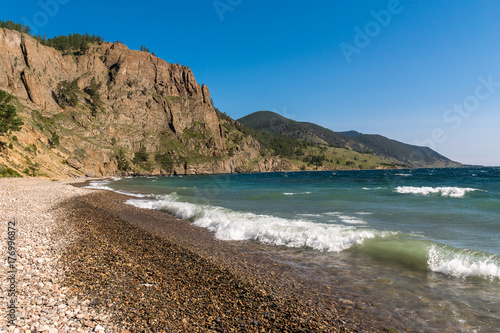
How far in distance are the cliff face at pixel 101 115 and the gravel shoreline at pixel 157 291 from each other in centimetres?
5418

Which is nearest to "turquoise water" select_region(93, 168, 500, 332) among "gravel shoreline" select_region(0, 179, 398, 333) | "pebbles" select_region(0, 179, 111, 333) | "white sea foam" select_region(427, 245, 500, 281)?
"white sea foam" select_region(427, 245, 500, 281)

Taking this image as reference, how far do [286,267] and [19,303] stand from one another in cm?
861

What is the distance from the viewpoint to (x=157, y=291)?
296 inches

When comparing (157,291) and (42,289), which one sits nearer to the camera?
(42,289)

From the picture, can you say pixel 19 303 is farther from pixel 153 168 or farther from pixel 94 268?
pixel 153 168

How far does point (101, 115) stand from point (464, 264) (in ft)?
513

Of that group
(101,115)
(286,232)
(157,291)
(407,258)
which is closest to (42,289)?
(157,291)

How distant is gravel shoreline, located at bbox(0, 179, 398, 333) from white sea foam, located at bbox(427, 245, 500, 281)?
591 cm

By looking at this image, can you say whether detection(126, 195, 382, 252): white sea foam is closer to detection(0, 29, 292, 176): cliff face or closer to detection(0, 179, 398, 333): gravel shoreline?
detection(0, 179, 398, 333): gravel shoreline

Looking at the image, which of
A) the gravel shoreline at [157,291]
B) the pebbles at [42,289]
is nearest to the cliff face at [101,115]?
the pebbles at [42,289]

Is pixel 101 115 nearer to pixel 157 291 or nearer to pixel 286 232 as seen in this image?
pixel 286 232

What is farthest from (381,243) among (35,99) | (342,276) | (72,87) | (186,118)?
(186,118)

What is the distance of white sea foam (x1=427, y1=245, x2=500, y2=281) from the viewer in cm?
1012

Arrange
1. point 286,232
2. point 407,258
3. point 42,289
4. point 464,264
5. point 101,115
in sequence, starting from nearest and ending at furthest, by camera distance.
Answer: point 42,289 < point 464,264 < point 407,258 < point 286,232 < point 101,115
